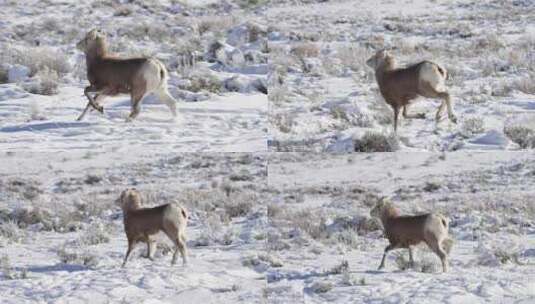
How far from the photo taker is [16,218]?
10055 mm

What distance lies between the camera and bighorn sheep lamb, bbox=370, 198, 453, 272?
29.2ft

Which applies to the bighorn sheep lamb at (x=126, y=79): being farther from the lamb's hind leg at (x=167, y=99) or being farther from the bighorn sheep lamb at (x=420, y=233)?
the bighorn sheep lamb at (x=420, y=233)

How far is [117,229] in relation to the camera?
31.7 feet

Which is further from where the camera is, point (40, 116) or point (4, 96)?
point (4, 96)

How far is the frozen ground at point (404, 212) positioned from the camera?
870 centimetres

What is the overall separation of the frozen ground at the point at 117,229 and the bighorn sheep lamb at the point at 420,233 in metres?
1.15

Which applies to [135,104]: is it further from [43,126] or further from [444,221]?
[444,221]

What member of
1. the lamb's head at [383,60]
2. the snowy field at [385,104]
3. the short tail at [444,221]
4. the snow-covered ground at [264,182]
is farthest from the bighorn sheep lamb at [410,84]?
the short tail at [444,221]

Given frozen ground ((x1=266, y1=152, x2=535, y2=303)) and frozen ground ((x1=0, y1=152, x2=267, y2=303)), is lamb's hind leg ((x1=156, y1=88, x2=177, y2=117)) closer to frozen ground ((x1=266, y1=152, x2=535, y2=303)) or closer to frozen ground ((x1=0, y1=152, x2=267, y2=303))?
frozen ground ((x1=0, y1=152, x2=267, y2=303))

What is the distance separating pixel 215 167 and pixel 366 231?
4.68 feet

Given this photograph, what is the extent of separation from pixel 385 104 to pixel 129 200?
7.42ft

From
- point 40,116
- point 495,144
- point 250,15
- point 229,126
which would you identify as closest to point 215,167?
point 229,126

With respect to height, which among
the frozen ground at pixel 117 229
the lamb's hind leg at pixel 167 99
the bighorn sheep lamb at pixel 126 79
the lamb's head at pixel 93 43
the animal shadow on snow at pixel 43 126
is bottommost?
the frozen ground at pixel 117 229

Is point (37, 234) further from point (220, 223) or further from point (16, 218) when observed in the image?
point (220, 223)
